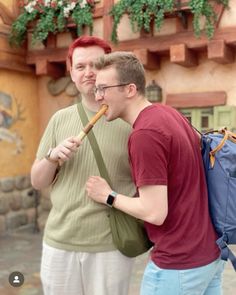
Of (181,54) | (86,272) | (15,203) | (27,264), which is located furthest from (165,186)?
(15,203)

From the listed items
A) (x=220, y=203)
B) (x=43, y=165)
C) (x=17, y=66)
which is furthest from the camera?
(x=17, y=66)

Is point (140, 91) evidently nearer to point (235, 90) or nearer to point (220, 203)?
point (220, 203)

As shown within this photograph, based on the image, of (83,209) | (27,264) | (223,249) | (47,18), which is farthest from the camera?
(47,18)

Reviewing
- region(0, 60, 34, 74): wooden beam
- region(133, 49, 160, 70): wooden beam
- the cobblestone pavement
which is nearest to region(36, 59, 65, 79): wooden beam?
region(0, 60, 34, 74): wooden beam

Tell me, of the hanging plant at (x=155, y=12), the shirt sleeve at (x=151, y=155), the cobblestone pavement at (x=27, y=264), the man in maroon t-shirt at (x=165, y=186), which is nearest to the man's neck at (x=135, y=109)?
the man in maroon t-shirt at (x=165, y=186)

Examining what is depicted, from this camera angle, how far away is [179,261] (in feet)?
4.97

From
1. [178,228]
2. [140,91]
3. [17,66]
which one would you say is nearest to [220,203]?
[178,228]

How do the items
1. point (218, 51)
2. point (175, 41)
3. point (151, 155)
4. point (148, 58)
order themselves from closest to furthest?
point (151, 155)
point (218, 51)
point (175, 41)
point (148, 58)

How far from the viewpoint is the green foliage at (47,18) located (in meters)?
5.42

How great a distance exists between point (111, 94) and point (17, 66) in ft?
15.1

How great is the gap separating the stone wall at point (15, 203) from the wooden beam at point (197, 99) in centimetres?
229

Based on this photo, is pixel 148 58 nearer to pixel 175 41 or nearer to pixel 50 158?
pixel 175 41

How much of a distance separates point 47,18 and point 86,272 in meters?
4.36

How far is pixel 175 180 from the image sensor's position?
4.91 ft
